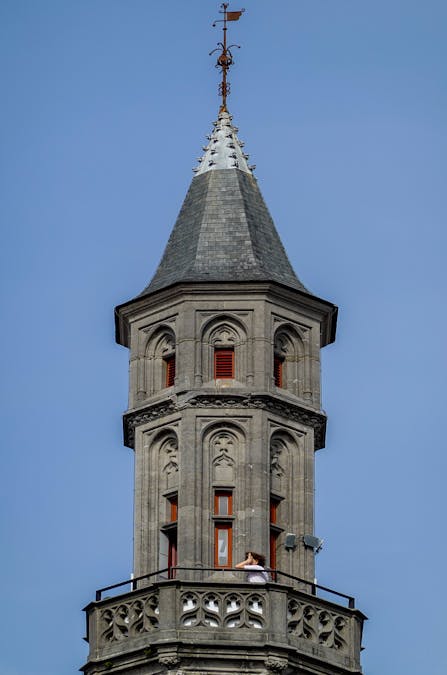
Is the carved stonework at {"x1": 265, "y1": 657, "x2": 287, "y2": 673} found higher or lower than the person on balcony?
lower

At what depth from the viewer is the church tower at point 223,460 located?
56.6 metres

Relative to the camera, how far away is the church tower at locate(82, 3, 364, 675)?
56.6 meters

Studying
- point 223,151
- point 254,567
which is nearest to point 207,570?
point 254,567

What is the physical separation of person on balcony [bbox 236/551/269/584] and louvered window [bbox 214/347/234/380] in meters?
4.69

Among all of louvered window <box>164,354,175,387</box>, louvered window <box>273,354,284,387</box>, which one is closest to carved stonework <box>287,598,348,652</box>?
louvered window <box>273,354,284,387</box>

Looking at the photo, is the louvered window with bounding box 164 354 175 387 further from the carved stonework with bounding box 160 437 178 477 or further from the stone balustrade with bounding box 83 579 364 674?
the stone balustrade with bounding box 83 579 364 674

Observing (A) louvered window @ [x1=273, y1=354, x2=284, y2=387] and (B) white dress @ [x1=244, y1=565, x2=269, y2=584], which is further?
(A) louvered window @ [x1=273, y1=354, x2=284, y2=387]

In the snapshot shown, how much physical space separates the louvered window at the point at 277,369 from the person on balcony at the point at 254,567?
4.80 m

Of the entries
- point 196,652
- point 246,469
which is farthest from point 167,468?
point 196,652

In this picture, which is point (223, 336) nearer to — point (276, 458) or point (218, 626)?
point (276, 458)

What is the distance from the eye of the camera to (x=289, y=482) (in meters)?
60.3

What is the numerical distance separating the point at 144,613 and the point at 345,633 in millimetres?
4341

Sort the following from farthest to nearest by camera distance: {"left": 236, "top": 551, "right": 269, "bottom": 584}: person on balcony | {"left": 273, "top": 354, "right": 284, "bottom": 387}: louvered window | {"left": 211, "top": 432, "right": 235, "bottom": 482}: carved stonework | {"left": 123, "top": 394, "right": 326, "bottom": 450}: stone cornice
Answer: {"left": 273, "top": 354, "right": 284, "bottom": 387}: louvered window → {"left": 123, "top": 394, "right": 326, "bottom": 450}: stone cornice → {"left": 211, "top": 432, "right": 235, "bottom": 482}: carved stonework → {"left": 236, "top": 551, "right": 269, "bottom": 584}: person on balcony

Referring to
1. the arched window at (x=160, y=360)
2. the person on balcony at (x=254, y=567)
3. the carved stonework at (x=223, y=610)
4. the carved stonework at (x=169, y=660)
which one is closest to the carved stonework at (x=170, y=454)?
the arched window at (x=160, y=360)
